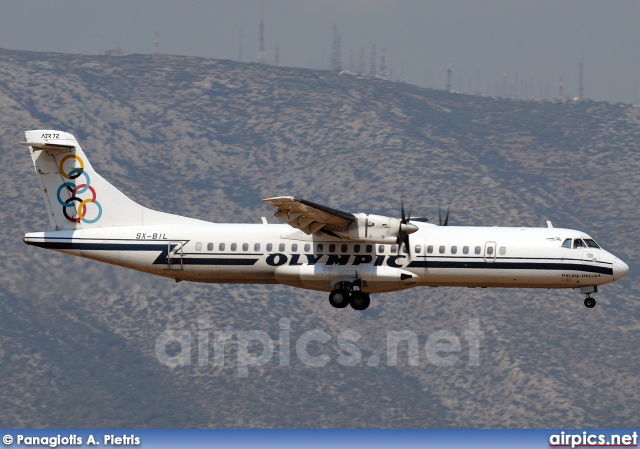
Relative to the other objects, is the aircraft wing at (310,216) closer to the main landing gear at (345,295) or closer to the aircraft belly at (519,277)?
the main landing gear at (345,295)

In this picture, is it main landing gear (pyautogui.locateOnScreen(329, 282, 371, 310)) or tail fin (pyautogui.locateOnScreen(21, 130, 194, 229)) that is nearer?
main landing gear (pyautogui.locateOnScreen(329, 282, 371, 310))

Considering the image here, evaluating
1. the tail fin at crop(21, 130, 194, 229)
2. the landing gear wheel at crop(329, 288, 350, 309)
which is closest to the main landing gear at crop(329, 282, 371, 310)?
the landing gear wheel at crop(329, 288, 350, 309)

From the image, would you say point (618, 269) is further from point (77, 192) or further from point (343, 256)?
point (77, 192)

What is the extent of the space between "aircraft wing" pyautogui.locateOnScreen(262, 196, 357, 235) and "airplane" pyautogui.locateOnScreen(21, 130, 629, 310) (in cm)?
6

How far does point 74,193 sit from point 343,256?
14.2 m

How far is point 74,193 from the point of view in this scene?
214 ft

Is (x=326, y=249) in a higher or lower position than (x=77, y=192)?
lower

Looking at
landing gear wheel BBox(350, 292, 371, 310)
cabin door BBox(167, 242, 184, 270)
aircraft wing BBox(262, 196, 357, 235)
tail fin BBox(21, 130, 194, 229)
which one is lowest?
landing gear wheel BBox(350, 292, 371, 310)

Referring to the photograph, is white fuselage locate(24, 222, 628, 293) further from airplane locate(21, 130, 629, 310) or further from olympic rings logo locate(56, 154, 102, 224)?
olympic rings logo locate(56, 154, 102, 224)

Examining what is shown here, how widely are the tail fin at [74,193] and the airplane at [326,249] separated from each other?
0.16 ft

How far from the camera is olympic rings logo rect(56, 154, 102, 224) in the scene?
6475 centimetres

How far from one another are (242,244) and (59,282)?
3935 cm

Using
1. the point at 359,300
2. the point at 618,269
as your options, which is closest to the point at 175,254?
the point at 359,300

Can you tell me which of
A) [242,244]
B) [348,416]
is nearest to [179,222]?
[242,244]
